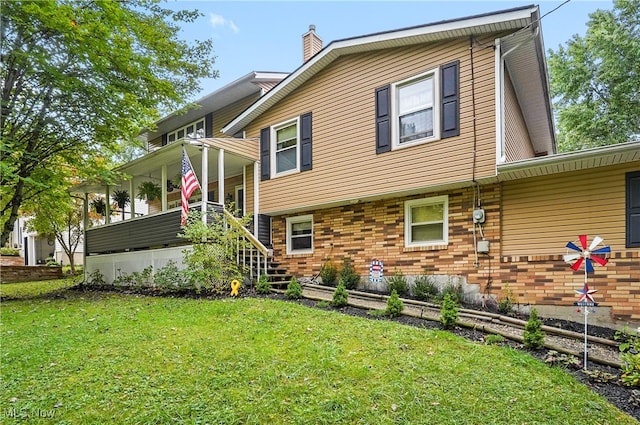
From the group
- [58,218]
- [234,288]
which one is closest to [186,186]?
[234,288]

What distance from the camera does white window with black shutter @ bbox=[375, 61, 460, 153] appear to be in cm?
784

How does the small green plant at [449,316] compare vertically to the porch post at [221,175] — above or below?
below

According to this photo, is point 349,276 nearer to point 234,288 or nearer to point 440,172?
point 234,288

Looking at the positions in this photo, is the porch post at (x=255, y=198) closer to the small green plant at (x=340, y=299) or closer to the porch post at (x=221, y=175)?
the porch post at (x=221, y=175)

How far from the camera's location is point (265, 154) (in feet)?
36.4

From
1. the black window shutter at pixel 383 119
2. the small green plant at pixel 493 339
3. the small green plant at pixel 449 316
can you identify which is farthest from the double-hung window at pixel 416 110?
the small green plant at pixel 493 339

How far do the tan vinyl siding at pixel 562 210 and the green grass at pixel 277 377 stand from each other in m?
3.07

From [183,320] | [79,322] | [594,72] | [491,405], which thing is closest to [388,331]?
[491,405]

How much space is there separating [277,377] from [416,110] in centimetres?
652

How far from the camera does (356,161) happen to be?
30.2 feet

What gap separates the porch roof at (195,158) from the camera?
33.1 feet

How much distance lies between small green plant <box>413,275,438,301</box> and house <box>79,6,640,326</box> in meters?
0.23

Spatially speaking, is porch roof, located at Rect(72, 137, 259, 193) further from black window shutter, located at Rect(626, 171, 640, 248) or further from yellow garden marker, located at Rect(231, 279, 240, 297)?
black window shutter, located at Rect(626, 171, 640, 248)

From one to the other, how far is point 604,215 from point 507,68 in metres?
3.92
